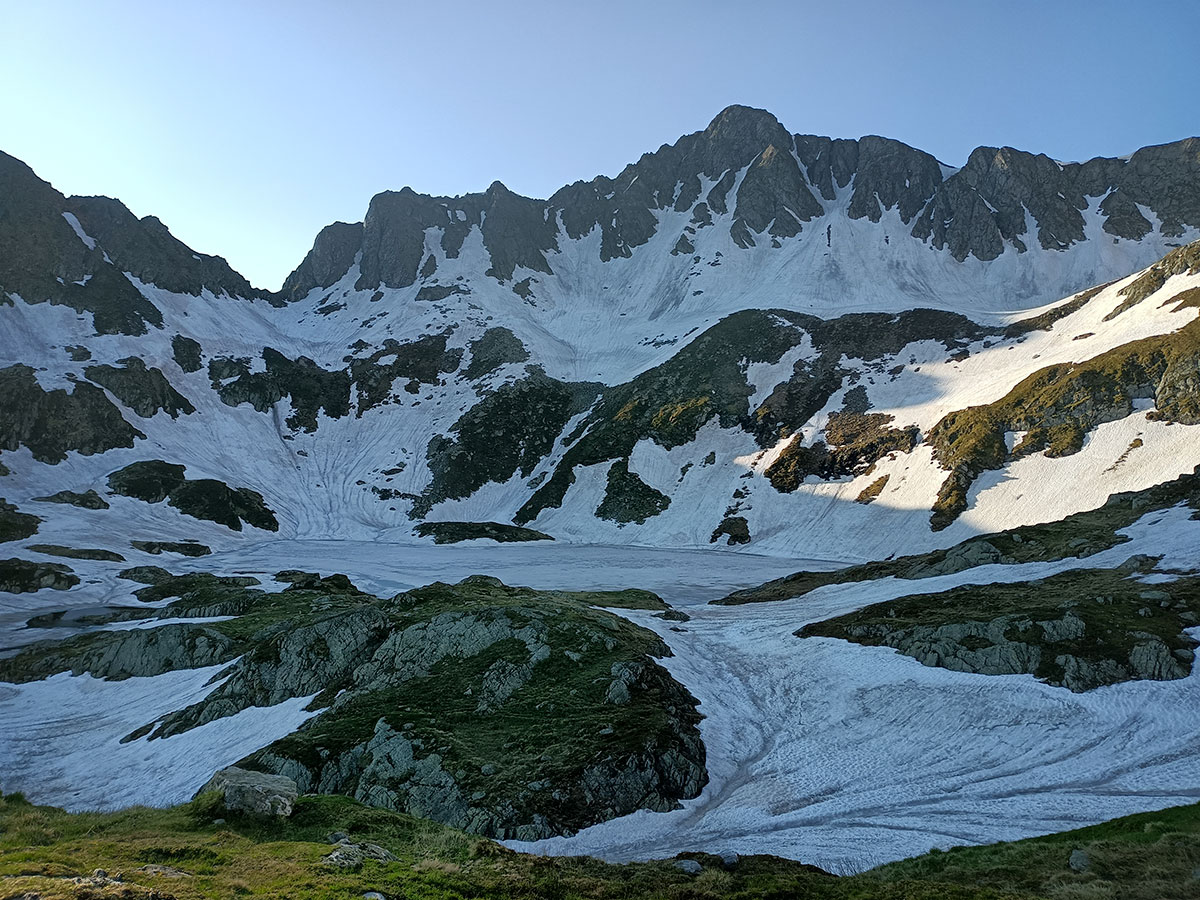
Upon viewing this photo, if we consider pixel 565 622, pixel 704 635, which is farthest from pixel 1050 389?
pixel 565 622

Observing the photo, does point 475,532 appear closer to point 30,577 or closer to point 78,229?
point 30,577

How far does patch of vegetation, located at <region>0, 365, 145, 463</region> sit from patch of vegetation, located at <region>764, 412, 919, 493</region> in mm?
130560

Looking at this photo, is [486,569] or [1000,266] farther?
[1000,266]

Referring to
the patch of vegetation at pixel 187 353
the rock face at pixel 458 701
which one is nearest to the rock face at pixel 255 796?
the rock face at pixel 458 701

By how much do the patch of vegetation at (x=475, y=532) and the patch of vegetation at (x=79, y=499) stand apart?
5337cm

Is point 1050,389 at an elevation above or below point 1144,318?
below

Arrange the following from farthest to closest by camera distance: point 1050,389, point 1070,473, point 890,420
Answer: point 890,420, point 1050,389, point 1070,473

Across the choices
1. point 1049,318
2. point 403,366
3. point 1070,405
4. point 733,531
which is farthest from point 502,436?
point 1049,318

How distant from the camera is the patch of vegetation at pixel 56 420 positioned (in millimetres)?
119500

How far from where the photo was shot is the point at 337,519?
135 m

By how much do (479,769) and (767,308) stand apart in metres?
159

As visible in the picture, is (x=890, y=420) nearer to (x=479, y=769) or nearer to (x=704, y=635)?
(x=704, y=635)

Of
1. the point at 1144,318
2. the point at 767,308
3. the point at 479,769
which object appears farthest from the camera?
the point at 767,308

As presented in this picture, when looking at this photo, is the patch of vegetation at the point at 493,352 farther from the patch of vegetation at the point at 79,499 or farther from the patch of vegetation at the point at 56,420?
the patch of vegetation at the point at 79,499
